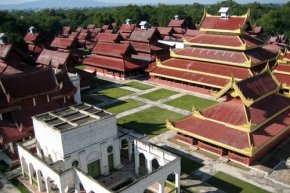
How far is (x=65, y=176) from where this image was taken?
21.0m

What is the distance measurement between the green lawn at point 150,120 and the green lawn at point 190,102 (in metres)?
2.71

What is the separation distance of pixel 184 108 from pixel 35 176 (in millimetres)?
21052

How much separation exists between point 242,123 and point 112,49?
36.9m

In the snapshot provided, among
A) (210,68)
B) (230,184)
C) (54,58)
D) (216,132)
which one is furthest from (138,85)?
(230,184)

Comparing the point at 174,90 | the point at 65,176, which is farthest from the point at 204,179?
the point at 174,90

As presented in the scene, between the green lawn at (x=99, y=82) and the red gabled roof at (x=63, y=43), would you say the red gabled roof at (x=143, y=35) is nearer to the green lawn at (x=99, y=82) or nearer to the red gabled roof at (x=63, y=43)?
the green lawn at (x=99, y=82)

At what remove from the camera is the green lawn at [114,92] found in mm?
46406

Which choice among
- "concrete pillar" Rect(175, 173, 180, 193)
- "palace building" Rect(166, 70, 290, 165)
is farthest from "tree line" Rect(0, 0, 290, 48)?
"concrete pillar" Rect(175, 173, 180, 193)

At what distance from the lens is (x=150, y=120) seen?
36.5 meters

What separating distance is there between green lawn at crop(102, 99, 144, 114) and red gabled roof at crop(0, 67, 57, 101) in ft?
31.8

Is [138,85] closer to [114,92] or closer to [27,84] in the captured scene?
[114,92]

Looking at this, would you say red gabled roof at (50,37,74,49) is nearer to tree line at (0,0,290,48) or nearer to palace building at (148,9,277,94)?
tree line at (0,0,290,48)

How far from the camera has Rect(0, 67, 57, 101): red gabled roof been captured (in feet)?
98.4

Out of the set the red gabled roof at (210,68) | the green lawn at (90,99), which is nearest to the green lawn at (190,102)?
the red gabled roof at (210,68)
